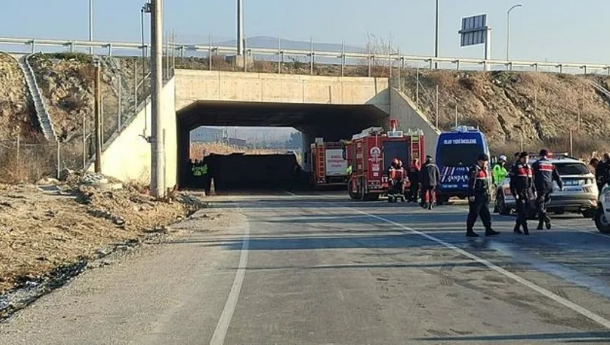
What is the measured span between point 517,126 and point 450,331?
46436 mm

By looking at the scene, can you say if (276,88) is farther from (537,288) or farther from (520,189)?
(537,288)

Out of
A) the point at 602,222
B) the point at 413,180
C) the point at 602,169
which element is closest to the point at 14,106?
the point at 413,180

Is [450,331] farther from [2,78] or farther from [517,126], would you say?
[517,126]

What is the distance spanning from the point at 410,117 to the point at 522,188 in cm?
2866

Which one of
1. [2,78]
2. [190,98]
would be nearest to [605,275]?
[190,98]

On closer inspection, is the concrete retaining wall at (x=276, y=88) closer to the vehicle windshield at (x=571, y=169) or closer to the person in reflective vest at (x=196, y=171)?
the person in reflective vest at (x=196, y=171)

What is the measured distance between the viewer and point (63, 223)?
21.2 m

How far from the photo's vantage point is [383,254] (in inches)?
607

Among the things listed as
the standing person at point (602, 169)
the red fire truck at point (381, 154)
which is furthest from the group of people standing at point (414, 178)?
the standing person at point (602, 169)

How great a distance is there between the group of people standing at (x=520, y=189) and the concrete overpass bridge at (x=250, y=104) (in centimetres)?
2300

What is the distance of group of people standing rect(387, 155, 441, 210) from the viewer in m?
29.2

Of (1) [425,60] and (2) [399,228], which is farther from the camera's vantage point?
(1) [425,60]

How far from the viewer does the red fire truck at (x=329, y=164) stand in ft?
160

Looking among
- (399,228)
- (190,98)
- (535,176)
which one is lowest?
(399,228)
